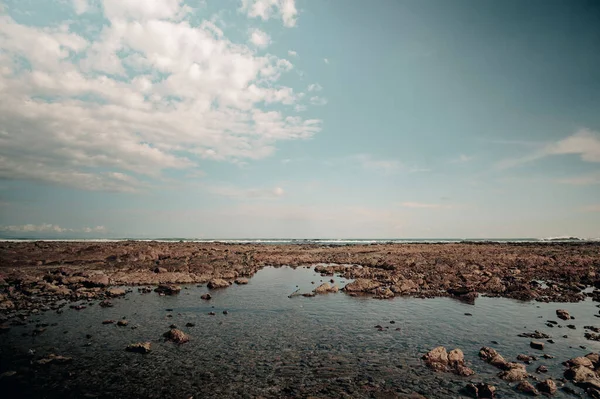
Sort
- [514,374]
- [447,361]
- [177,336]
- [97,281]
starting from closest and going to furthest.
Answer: [514,374] → [447,361] → [177,336] → [97,281]

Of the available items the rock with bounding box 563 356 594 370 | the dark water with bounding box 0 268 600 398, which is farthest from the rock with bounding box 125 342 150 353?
the rock with bounding box 563 356 594 370

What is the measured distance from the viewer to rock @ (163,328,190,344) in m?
18.9

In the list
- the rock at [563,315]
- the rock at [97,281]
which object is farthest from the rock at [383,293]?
the rock at [97,281]

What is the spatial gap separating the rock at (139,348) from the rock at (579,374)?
2282 cm

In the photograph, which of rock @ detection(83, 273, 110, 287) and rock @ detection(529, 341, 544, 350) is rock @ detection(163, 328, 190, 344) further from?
rock @ detection(529, 341, 544, 350)

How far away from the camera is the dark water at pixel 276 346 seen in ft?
44.7

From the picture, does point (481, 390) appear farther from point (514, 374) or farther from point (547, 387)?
point (547, 387)

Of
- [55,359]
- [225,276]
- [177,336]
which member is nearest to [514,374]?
[177,336]

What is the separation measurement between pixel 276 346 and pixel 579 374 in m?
16.0

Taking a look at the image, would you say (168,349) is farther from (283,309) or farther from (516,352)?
(516,352)

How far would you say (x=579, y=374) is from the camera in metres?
14.4

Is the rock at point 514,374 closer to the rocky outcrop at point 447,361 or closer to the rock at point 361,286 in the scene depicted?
the rocky outcrop at point 447,361

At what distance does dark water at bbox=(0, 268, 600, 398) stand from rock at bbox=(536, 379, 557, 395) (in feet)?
4.00

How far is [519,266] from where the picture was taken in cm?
4838
